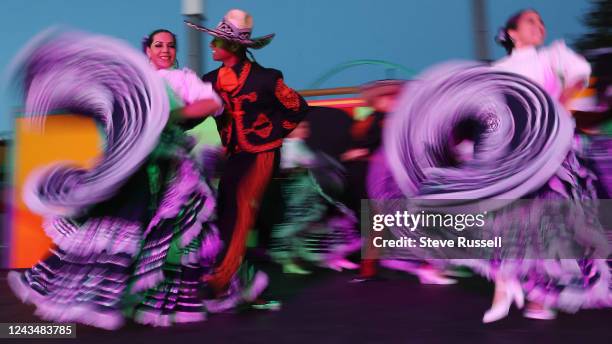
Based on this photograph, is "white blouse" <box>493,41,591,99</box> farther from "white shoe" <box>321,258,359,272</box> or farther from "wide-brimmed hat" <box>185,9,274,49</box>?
"white shoe" <box>321,258,359,272</box>

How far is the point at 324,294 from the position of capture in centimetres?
373

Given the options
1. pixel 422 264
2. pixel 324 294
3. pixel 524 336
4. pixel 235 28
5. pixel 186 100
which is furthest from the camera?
pixel 422 264

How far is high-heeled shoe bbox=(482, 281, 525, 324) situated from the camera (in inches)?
114

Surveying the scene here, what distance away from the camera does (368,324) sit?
293 centimetres

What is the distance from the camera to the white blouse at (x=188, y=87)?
113 inches

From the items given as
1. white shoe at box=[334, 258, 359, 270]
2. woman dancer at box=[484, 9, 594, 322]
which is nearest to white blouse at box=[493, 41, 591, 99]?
woman dancer at box=[484, 9, 594, 322]

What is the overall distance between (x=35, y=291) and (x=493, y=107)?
222 cm

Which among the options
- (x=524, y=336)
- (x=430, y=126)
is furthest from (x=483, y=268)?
(x=430, y=126)

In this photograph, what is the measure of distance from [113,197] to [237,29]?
3.42 ft

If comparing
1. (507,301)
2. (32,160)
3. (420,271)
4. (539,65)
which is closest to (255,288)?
(507,301)

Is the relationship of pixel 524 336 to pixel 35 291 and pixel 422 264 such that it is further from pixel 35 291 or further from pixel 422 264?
pixel 35 291

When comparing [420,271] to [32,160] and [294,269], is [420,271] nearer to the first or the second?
[294,269]

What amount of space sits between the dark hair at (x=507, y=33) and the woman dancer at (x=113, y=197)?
149 centimetres

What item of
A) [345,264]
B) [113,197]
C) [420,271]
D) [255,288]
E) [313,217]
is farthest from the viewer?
[313,217]
